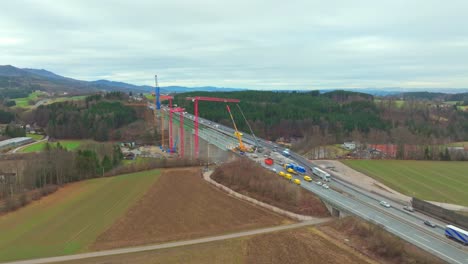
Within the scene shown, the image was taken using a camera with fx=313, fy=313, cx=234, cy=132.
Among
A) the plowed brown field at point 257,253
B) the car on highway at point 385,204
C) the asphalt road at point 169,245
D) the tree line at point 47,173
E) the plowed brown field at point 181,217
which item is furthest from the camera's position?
the tree line at point 47,173

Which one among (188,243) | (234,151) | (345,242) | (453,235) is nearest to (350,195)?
(345,242)

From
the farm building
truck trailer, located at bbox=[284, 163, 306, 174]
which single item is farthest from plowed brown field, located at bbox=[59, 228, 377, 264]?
the farm building

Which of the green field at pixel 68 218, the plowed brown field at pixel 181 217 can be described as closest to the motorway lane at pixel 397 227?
the plowed brown field at pixel 181 217

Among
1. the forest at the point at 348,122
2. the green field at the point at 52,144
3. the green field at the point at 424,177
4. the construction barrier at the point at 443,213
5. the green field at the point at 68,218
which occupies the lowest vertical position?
the green field at the point at 68,218

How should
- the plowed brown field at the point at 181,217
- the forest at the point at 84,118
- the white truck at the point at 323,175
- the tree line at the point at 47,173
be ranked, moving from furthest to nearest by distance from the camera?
1. the forest at the point at 84,118
2. the tree line at the point at 47,173
3. the white truck at the point at 323,175
4. the plowed brown field at the point at 181,217

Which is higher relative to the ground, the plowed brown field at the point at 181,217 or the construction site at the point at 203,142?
the construction site at the point at 203,142

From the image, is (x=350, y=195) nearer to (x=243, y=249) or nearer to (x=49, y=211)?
(x=243, y=249)

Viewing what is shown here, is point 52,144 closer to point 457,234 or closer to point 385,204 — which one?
point 385,204

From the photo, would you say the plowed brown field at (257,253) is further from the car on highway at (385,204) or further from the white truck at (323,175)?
the white truck at (323,175)
